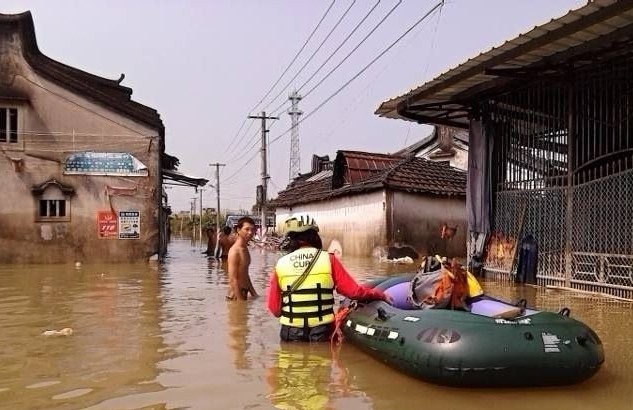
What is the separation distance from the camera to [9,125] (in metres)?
21.4

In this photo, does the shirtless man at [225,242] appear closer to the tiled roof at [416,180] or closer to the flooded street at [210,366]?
the tiled roof at [416,180]

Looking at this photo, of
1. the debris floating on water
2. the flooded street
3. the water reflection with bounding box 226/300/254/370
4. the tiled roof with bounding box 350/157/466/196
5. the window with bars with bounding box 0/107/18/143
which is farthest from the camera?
the tiled roof with bounding box 350/157/466/196

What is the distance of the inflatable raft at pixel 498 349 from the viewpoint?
5.46 meters

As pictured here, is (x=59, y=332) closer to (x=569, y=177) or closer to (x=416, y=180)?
(x=569, y=177)

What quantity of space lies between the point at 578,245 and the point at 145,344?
323 inches

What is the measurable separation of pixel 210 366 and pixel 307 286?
4.05 feet

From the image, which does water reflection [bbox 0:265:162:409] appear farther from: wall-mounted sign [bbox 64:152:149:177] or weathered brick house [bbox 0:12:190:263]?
wall-mounted sign [bbox 64:152:149:177]

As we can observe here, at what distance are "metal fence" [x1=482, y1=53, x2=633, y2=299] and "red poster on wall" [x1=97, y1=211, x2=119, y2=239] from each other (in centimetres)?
1264

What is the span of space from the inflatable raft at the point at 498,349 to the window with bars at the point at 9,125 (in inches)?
738

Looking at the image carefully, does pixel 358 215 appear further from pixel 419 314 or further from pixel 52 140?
pixel 419 314

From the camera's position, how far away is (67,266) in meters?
20.9

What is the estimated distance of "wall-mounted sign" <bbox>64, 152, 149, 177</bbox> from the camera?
72.3ft

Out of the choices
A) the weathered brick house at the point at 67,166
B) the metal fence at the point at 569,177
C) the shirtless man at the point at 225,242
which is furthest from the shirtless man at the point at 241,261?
the weathered brick house at the point at 67,166

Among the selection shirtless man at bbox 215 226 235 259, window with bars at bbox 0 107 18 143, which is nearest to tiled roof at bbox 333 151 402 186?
shirtless man at bbox 215 226 235 259
